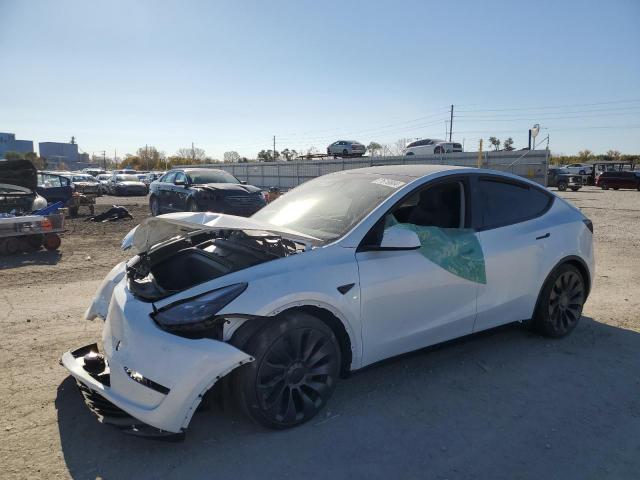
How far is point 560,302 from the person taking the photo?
→ 4.44 meters

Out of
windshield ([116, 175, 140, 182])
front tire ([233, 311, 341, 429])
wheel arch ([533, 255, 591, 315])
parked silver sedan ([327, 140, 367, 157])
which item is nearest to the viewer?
front tire ([233, 311, 341, 429])

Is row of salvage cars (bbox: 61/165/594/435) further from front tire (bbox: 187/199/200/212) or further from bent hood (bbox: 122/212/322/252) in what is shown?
front tire (bbox: 187/199/200/212)

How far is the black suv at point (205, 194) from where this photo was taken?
13.0 m

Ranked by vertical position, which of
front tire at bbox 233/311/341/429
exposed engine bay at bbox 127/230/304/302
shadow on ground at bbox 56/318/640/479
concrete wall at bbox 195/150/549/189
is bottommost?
shadow on ground at bbox 56/318/640/479

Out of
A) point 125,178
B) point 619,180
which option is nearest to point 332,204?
point 125,178

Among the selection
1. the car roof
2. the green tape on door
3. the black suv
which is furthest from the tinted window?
the green tape on door

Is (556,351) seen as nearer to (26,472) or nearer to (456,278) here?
(456,278)

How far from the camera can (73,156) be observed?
117312 mm

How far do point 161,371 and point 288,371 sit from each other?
759 millimetres

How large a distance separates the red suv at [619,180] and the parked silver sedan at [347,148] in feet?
61.2

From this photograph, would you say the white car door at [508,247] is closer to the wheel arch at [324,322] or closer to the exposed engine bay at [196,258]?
the wheel arch at [324,322]

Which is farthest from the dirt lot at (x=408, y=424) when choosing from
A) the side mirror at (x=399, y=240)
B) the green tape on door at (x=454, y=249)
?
the side mirror at (x=399, y=240)

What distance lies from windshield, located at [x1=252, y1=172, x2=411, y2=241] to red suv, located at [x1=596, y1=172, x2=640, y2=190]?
37.5 meters

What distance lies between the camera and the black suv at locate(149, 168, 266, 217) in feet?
42.7
